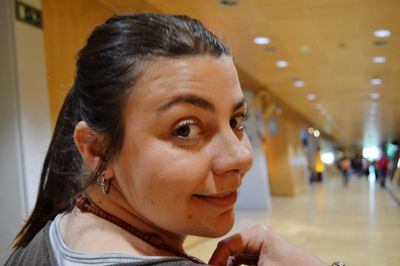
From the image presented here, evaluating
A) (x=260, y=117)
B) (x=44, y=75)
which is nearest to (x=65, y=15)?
(x=44, y=75)

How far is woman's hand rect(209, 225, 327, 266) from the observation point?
0.94 meters

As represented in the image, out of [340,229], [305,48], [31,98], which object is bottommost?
[340,229]

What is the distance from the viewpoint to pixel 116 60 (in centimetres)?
83

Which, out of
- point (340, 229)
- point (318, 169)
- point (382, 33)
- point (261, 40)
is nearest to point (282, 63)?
point (261, 40)

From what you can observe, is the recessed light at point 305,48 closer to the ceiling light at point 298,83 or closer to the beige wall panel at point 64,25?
the ceiling light at point 298,83

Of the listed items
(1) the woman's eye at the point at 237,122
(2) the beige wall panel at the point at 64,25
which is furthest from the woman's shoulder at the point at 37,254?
(2) the beige wall panel at the point at 64,25

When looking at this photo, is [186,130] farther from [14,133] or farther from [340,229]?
[340,229]

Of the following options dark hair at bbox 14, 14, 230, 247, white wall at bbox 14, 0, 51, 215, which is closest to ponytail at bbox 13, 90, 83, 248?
dark hair at bbox 14, 14, 230, 247

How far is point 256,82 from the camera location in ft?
41.0

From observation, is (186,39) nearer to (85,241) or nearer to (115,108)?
(115,108)

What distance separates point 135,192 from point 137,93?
0.17 m

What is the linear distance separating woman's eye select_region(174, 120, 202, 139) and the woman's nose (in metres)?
0.05

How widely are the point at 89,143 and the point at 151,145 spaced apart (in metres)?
0.16

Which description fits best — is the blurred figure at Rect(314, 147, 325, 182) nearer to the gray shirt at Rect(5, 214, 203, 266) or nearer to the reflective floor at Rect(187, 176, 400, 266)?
the reflective floor at Rect(187, 176, 400, 266)
